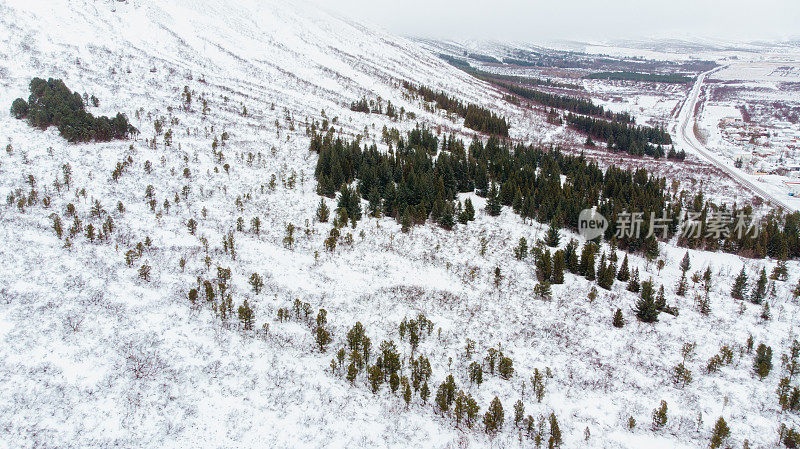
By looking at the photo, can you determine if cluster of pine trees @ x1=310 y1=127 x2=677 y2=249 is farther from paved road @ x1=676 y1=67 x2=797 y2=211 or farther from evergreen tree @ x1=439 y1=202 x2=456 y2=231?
paved road @ x1=676 y1=67 x2=797 y2=211

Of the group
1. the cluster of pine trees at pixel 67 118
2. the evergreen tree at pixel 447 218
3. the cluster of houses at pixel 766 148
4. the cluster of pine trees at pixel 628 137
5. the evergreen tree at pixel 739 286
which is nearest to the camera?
the evergreen tree at pixel 739 286

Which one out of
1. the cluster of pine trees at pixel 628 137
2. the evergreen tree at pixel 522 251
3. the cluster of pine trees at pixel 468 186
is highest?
the cluster of pine trees at pixel 628 137

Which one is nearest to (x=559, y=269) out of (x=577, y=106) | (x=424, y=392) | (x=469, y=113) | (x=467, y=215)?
(x=467, y=215)

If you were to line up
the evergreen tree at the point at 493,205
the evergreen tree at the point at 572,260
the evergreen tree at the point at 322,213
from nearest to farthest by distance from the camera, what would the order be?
the evergreen tree at the point at 572,260, the evergreen tree at the point at 322,213, the evergreen tree at the point at 493,205

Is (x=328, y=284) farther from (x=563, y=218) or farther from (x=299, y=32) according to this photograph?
(x=299, y=32)

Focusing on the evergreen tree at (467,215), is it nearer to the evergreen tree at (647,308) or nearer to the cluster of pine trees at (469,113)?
the evergreen tree at (647,308)

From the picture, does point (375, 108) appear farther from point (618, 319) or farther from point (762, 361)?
point (762, 361)

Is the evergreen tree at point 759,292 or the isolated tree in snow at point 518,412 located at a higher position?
the evergreen tree at point 759,292

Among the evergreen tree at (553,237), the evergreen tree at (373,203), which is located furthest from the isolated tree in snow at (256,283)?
the evergreen tree at (553,237)
